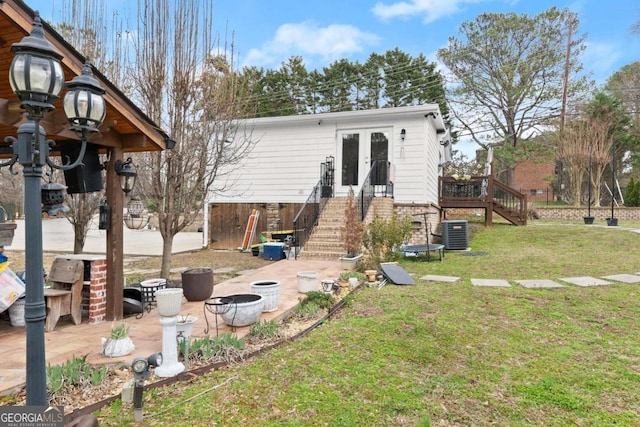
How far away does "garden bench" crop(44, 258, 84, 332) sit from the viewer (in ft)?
13.4

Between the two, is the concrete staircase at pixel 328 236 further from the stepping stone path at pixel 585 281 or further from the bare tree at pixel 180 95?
the stepping stone path at pixel 585 281

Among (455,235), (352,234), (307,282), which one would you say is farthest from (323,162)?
(307,282)

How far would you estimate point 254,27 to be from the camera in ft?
25.9

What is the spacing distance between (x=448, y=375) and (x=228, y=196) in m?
10.6

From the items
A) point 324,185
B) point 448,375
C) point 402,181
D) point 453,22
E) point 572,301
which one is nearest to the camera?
point 448,375

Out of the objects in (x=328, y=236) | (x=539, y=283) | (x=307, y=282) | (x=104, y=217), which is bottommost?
(x=539, y=283)

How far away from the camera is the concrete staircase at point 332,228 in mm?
9414

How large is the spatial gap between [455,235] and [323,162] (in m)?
4.77

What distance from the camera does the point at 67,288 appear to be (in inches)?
169

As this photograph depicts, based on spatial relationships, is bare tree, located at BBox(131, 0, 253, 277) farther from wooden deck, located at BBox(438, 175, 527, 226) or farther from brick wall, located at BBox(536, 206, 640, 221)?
brick wall, located at BBox(536, 206, 640, 221)

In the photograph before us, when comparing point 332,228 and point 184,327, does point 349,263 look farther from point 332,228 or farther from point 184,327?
point 184,327

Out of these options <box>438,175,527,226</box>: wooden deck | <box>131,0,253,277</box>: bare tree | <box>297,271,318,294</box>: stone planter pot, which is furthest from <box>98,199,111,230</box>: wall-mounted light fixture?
<box>438,175,527,226</box>: wooden deck

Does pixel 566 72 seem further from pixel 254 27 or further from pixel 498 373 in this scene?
pixel 498 373

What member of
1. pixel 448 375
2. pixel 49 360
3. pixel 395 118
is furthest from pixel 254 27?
pixel 448 375
